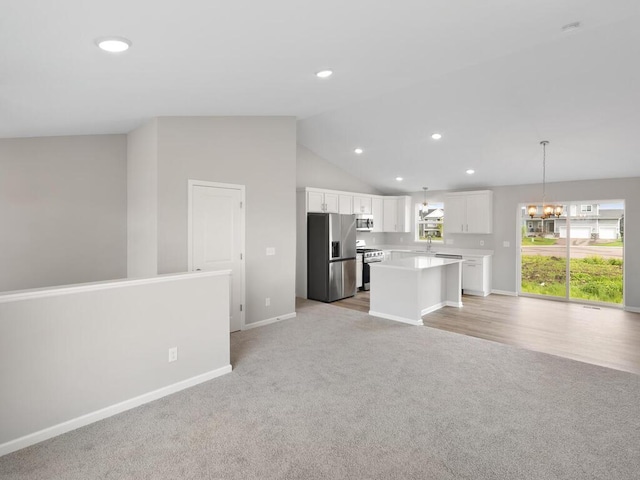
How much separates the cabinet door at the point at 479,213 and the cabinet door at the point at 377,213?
196 cm

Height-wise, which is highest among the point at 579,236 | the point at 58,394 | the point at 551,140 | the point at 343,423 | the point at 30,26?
the point at 551,140

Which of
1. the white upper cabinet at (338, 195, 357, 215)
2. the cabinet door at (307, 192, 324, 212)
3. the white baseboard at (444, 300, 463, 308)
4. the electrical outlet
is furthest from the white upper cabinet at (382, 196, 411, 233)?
the electrical outlet

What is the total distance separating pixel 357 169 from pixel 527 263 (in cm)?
404

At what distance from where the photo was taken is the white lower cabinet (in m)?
7.39

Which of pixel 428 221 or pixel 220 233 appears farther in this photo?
pixel 428 221

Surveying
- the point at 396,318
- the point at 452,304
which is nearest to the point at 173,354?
the point at 396,318

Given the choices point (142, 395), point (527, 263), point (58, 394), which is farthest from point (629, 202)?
point (58, 394)

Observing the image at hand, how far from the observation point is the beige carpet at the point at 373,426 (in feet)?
6.84

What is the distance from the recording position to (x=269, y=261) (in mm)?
5105

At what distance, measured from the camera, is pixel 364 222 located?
815cm

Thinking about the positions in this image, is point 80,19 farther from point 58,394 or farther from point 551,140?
point 551,140

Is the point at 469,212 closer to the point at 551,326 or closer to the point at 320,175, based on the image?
the point at 551,326

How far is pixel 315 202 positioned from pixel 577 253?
5.20 m

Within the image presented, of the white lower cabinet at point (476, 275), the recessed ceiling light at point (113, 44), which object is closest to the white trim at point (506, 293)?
the white lower cabinet at point (476, 275)
